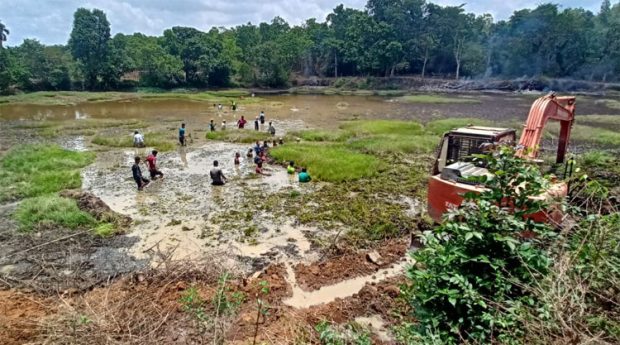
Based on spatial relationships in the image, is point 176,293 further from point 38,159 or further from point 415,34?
point 415,34

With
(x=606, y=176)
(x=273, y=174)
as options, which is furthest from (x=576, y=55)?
(x=273, y=174)

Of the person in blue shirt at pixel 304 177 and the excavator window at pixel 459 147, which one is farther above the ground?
the excavator window at pixel 459 147

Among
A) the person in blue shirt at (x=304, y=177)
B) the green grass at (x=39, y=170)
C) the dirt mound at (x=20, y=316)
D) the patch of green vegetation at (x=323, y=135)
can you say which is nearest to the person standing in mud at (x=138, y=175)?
the green grass at (x=39, y=170)

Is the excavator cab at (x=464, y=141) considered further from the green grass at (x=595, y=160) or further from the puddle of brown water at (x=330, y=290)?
the green grass at (x=595, y=160)

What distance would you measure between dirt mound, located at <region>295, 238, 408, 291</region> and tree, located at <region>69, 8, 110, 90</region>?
73.5m

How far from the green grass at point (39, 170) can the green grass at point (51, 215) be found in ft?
7.72

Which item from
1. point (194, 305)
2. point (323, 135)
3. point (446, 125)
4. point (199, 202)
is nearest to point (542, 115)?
point (194, 305)

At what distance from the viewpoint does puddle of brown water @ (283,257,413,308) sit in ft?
28.9

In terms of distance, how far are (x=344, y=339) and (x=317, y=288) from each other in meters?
3.53

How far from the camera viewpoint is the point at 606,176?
17281 millimetres

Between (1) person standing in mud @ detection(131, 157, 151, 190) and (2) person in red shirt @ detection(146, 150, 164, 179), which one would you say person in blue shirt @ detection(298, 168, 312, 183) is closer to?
(2) person in red shirt @ detection(146, 150, 164, 179)

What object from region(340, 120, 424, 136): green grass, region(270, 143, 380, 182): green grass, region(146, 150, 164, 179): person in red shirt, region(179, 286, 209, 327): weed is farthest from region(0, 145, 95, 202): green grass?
region(340, 120, 424, 136): green grass

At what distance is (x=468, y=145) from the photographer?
42.3ft

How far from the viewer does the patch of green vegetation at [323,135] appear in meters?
28.0
